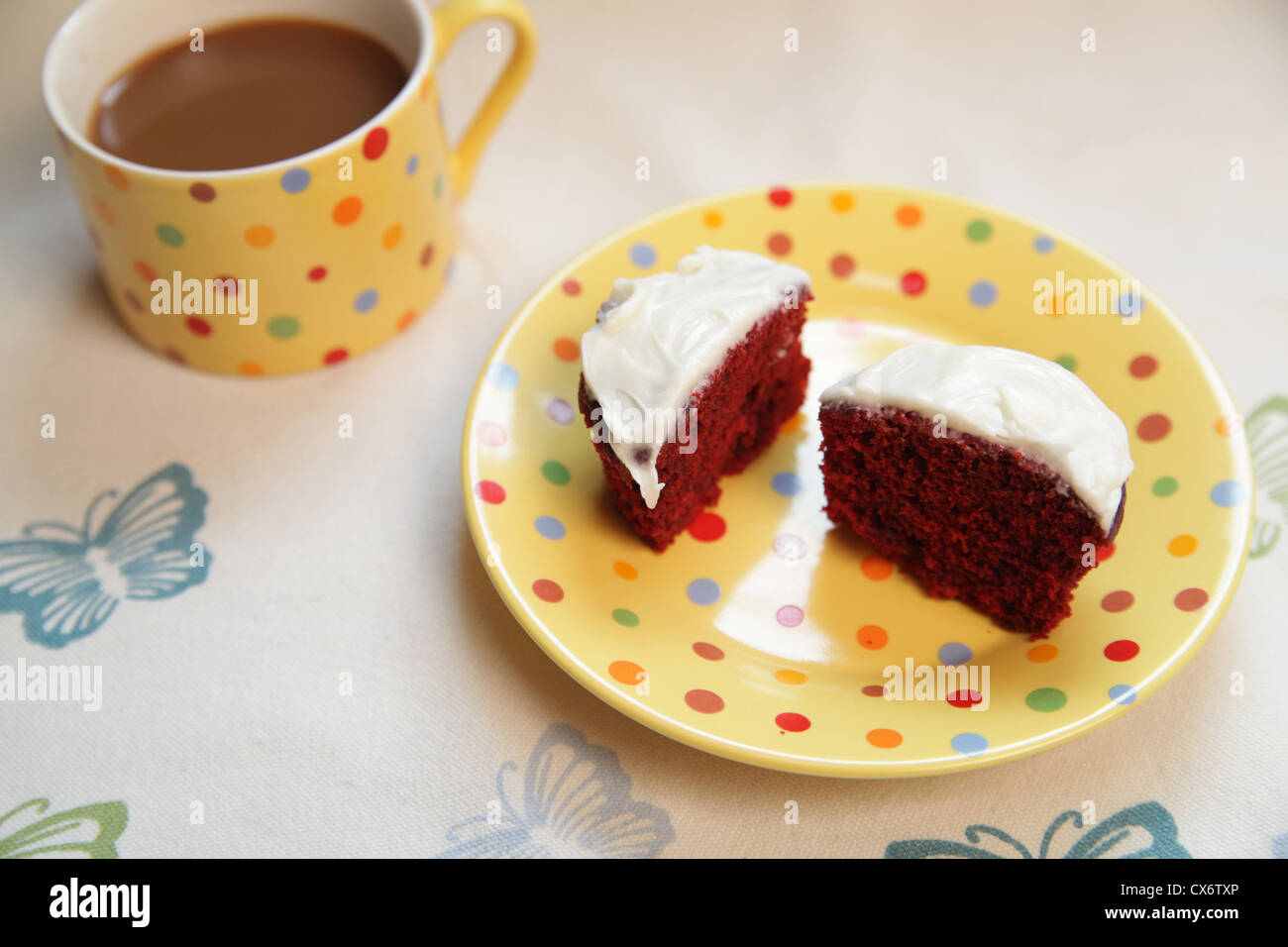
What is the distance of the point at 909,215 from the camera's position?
2459 mm

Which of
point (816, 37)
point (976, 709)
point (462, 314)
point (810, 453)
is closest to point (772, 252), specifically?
point (810, 453)

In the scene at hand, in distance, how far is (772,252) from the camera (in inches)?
97.9

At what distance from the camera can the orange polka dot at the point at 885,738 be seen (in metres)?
1.75

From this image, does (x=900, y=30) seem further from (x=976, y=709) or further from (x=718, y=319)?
(x=976, y=709)

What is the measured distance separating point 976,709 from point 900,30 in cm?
209

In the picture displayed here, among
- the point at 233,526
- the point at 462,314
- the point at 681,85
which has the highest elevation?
the point at 681,85

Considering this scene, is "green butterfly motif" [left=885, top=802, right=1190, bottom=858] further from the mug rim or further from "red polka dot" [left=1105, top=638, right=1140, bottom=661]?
the mug rim

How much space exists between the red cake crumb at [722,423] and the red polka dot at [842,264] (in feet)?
0.94

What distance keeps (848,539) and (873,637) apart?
0.24 m

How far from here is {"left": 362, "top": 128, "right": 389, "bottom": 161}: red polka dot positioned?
214 centimetres

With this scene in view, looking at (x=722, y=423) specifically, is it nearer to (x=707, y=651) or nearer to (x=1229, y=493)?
(x=707, y=651)

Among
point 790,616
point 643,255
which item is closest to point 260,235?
point 643,255

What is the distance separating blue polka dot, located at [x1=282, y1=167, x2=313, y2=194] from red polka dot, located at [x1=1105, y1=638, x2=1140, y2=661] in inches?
68.5

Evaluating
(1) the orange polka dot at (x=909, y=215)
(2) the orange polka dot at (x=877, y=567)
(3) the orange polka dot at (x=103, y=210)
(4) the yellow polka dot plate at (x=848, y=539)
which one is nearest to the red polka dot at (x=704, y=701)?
(4) the yellow polka dot plate at (x=848, y=539)
